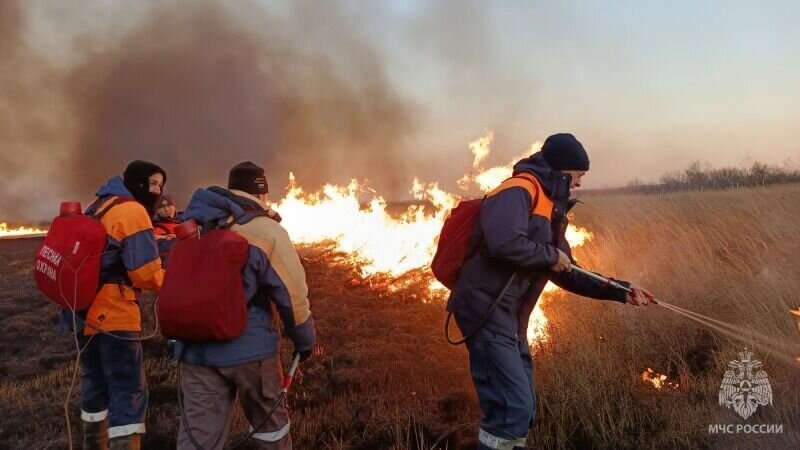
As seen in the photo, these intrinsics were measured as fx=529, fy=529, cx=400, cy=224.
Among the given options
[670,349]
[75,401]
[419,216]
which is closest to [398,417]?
[670,349]

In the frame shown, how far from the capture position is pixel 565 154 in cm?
310

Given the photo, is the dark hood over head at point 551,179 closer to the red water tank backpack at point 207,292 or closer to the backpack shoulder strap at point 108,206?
the red water tank backpack at point 207,292

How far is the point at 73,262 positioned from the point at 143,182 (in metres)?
0.80

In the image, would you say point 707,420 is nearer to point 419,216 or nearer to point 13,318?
point 419,216

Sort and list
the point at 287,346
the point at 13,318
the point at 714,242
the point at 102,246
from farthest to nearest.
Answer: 1. the point at 13,318
2. the point at 714,242
3. the point at 287,346
4. the point at 102,246

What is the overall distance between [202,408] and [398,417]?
6.56 ft

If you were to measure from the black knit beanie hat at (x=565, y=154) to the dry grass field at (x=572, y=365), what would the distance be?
2016 millimetres

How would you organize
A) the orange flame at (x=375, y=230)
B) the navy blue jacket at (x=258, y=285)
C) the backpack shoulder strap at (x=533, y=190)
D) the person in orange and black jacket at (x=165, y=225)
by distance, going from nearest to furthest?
1. the navy blue jacket at (x=258, y=285)
2. the backpack shoulder strap at (x=533, y=190)
3. the person in orange and black jacket at (x=165, y=225)
4. the orange flame at (x=375, y=230)

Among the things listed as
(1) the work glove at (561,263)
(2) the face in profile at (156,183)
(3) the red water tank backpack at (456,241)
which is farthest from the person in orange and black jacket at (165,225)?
(1) the work glove at (561,263)

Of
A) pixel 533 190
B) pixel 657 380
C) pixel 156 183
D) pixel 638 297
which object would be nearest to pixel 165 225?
pixel 156 183

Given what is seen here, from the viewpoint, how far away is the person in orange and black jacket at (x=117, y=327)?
3.54m

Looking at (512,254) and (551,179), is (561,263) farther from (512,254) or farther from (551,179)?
(551,179)

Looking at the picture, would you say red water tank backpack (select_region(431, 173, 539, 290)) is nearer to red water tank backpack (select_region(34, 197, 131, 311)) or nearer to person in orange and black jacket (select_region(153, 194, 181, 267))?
red water tank backpack (select_region(34, 197, 131, 311))

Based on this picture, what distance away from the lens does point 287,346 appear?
278 inches
